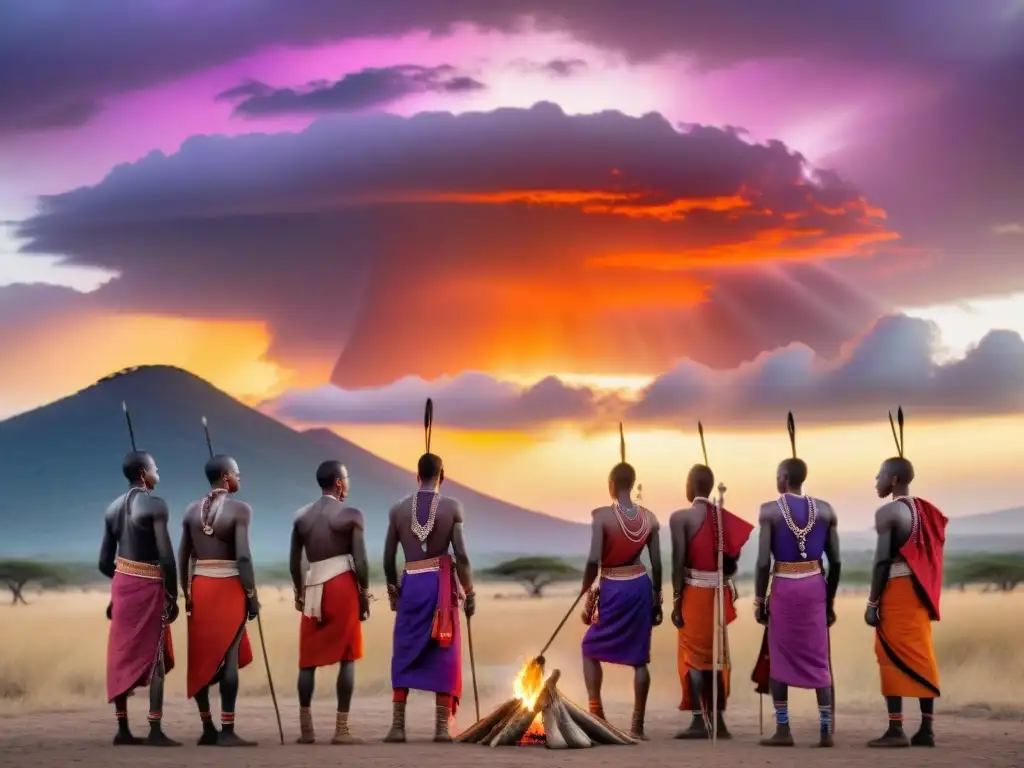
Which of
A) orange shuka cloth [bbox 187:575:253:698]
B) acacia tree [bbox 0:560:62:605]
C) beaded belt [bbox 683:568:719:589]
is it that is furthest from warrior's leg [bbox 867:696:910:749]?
acacia tree [bbox 0:560:62:605]

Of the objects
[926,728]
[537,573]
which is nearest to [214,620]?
[926,728]

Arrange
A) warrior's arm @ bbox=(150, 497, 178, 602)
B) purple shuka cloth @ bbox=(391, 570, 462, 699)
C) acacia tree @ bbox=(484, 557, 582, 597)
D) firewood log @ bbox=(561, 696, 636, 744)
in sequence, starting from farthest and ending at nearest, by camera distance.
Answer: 1. acacia tree @ bbox=(484, 557, 582, 597)
2. purple shuka cloth @ bbox=(391, 570, 462, 699)
3. warrior's arm @ bbox=(150, 497, 178, 602)
4. firewood log @ bbox=(561, 696, 636, 744)

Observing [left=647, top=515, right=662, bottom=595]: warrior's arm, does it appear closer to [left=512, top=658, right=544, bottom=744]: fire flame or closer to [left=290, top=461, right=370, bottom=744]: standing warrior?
[left=512, top=658, right=544, bottom=744]: fire flame

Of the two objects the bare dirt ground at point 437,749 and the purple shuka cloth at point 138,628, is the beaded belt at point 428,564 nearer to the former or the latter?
the bare dirt ground at point 437,749

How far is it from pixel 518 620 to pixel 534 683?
2585 cm

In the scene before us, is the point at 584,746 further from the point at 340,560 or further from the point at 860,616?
the point at 860,616

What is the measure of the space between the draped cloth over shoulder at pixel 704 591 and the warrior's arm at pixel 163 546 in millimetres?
4257

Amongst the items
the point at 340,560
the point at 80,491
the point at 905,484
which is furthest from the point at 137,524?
the point at 80,491

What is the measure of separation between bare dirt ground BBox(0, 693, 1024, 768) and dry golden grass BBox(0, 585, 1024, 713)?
1.53 metres

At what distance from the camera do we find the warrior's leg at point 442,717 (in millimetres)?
16047

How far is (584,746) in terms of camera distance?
1552cm

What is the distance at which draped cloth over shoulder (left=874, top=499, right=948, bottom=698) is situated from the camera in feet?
52.2

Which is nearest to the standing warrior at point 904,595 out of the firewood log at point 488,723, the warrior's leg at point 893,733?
the warrior's leg at point 893,733

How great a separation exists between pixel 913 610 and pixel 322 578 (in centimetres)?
484
